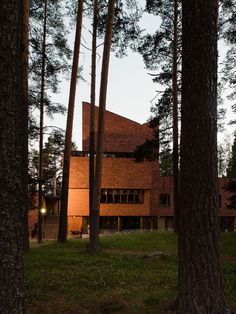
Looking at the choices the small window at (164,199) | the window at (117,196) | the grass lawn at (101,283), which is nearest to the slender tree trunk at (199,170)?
the grass lawn at (101,283)

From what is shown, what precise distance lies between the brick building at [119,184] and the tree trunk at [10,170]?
29566 mm

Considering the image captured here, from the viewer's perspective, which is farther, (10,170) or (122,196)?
(122,196)

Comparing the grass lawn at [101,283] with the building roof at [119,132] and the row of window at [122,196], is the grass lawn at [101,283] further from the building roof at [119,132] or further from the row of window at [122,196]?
the building roof at [119,132]

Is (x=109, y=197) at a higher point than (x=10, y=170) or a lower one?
higher

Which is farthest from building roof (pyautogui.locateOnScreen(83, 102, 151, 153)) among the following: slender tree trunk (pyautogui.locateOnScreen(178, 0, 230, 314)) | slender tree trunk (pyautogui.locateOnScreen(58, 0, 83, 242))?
slender tree trunk (pyautogui.locateOnScreen(178, 0, 230, 314))

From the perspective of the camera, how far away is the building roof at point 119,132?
34906 millimetres

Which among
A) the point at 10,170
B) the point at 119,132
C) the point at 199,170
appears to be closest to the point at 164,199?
the point at 119,132

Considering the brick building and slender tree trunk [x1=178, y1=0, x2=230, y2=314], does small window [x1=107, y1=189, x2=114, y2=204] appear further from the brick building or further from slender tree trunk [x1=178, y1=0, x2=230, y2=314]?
slender tree trunk [x1=178, y1=0, x2=230, y2=314]

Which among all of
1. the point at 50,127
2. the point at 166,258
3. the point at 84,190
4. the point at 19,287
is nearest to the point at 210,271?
the point at 19,287

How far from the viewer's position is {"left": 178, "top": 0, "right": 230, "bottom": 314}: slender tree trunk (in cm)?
457

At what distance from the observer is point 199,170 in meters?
4.66

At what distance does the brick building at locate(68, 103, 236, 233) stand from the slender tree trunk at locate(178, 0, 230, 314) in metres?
28.4

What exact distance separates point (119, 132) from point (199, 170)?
31.5 m

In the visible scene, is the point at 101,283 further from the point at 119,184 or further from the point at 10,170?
the point at 119,184
